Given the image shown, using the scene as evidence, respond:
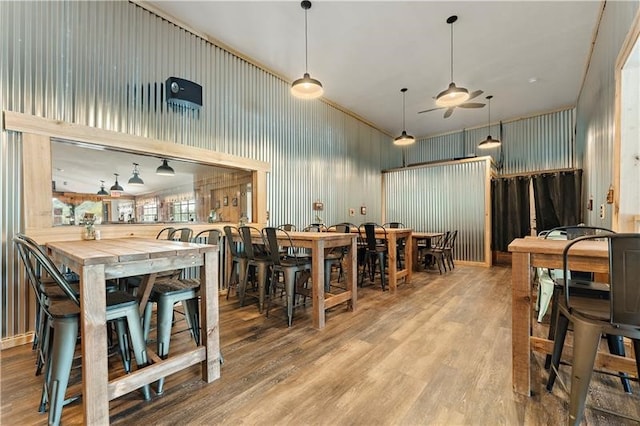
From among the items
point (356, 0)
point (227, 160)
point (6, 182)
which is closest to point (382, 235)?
point (227, 160)

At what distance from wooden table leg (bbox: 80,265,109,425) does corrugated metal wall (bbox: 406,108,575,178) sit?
28.7ft

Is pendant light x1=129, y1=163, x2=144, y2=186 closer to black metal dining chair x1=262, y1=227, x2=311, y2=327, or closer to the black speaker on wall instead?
the black speaker on wall

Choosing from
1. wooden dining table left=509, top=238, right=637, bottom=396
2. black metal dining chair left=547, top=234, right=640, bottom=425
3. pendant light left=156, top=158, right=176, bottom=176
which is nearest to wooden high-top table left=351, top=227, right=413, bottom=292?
wooden dining table left=509, top=238, right=637, bottom=396

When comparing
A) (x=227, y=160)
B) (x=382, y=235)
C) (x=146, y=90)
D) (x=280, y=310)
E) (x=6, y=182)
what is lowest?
(x=280, y=310)

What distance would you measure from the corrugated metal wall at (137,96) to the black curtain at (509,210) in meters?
4.47

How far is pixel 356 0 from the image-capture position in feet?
11.2

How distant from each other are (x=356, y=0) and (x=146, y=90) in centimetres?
282

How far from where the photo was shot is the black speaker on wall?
11.7 feet

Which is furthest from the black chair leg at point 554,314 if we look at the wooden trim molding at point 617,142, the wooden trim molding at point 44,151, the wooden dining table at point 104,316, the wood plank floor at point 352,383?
the wooden trim molding at point 44,151

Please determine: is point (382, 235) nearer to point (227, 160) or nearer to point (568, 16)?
point (227, 160)

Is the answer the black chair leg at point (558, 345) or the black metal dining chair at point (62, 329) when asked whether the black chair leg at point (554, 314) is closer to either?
the black chair leg at point (558, 345)

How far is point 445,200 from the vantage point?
6949 mm

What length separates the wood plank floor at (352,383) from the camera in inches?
62.6

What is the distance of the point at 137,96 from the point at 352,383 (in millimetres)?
3826
